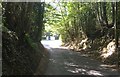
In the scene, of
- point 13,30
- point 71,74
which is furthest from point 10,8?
point 71,74

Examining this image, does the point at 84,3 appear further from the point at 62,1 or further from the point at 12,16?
the point at 12,16

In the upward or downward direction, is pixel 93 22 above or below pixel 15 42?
below

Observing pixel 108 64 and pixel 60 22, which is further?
→ pixel 60 22

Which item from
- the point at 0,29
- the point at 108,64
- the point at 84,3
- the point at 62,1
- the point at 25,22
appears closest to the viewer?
the point at 0,29

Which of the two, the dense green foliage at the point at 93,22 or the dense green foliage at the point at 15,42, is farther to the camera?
the dense green foliage at the point at 93,22

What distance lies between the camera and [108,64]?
15.5 m

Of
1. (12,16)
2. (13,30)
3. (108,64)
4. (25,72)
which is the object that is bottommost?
(108,64)

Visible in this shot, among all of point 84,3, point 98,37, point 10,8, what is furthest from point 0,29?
point 84,3

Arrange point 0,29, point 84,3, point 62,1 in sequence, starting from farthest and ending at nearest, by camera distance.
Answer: point 62,1, point 84,3, point 0,29

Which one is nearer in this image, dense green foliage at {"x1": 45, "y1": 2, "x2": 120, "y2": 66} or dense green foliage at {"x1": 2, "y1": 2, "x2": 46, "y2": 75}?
dense green foliage at {"x1": 2, "y1": 2, "x2": 46, "y2": 75}

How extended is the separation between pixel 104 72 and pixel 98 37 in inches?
504

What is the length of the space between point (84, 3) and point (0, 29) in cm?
2218

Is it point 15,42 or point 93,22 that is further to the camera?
point 93,22

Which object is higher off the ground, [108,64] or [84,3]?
[84,3]
